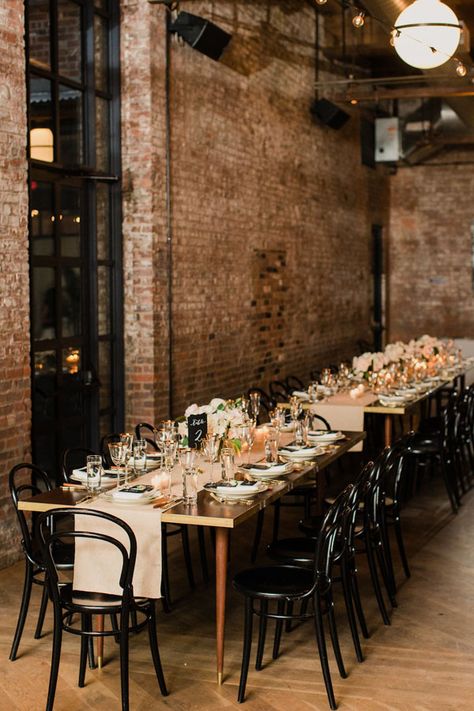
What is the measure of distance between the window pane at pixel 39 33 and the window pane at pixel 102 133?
75 centimetres

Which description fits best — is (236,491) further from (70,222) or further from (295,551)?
(70,222)

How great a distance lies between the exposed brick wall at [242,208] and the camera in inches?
311

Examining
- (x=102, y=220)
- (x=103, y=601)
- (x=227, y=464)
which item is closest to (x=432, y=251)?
(x=102, y=220)

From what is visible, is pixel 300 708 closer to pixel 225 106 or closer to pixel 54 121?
pixel 54 121

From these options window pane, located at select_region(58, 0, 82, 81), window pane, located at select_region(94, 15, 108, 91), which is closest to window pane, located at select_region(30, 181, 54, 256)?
window pane, located at select_region(58, 0, 82, 81)

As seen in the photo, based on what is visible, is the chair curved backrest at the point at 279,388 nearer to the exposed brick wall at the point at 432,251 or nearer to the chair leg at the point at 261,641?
the chair leg at the point at 261,641

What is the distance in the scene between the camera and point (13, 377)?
6.18m

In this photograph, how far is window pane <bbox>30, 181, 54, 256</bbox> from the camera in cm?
679

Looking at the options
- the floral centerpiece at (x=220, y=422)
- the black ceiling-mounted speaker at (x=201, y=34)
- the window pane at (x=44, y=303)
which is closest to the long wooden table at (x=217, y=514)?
the floral centerpiece at (x=220, y=422)

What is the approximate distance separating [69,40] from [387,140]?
27.5 feet

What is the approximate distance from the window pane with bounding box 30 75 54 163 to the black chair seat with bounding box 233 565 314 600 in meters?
3.62

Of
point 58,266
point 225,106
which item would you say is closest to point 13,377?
point 58,266

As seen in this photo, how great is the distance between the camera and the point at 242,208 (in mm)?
9898

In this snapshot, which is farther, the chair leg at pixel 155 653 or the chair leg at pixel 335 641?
the chair leg at pixel 335 641
